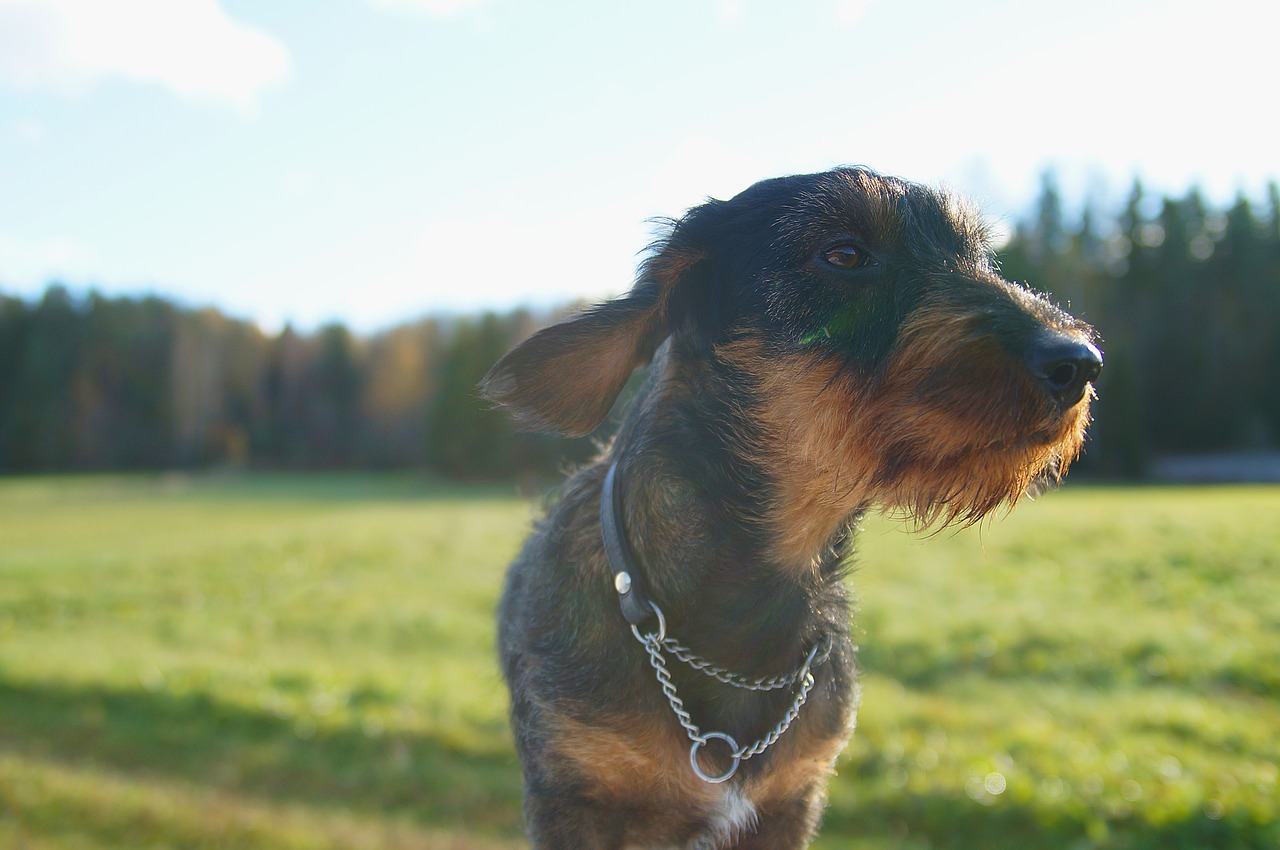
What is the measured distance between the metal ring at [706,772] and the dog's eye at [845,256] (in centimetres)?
158

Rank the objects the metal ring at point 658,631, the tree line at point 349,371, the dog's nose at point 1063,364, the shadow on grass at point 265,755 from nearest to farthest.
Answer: the dog's nose at point 1063,364, the metal ring at point 658,631, the shadow on grass at point 265,755, the tree line at point 349,371

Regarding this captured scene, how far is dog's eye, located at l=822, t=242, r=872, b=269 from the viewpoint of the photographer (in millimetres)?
2674

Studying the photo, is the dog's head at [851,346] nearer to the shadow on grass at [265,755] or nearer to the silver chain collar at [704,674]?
the silver chain collar at [704,674]

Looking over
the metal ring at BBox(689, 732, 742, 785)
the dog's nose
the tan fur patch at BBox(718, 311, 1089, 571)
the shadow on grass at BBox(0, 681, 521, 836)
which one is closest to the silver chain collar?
the metal ring at BBox(689, 732, 742, 785)

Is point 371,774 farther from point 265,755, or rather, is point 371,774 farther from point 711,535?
point 711,535

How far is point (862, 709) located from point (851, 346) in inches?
257

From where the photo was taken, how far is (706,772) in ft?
8.91

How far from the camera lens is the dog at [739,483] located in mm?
2621

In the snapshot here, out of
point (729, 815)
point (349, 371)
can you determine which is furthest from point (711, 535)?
point (349, 371)

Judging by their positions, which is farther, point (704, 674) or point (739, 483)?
point (739, 483)

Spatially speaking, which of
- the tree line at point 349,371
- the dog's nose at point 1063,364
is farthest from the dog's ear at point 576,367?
the tree line at point 349,371

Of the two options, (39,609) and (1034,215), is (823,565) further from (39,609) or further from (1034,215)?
(1034,215)

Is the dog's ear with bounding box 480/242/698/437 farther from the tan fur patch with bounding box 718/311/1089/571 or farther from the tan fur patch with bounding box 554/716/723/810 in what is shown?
the tan fur patch with bounding box 554/716/723/810

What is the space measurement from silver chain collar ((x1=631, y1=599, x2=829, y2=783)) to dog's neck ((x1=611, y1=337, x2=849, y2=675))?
49mm
